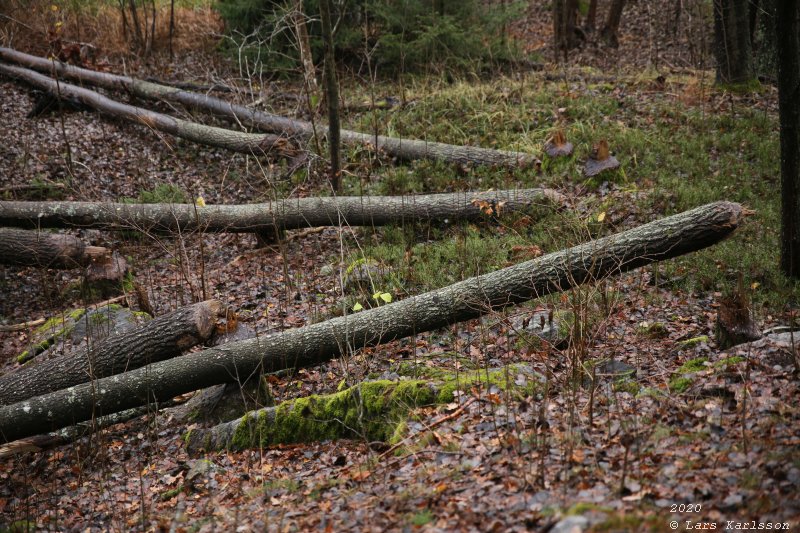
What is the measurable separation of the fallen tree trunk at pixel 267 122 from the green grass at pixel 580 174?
11.0 inches

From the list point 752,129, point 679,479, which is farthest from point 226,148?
point 679,479

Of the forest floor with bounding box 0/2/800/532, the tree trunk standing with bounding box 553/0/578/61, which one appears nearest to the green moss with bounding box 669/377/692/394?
the forest floor with bounding box 0/2/800/532

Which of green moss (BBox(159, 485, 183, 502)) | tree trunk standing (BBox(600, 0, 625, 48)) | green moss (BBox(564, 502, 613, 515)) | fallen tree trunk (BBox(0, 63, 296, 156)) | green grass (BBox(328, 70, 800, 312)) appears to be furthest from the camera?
tree trunk standing (BBox(600, 0, 625, 48))

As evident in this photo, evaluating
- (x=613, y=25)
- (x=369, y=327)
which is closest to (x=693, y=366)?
(x=369, y=327)

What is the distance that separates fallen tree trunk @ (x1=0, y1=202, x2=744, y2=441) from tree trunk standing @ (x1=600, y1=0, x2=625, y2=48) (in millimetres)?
14381

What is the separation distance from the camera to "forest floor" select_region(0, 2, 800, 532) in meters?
4.05

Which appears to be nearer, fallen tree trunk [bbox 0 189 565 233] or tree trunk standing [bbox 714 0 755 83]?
fallen tree trunk [bbox 0 189 565 233]

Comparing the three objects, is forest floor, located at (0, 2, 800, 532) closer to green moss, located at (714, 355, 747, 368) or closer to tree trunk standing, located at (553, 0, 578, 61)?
green moss, located at (714, 355, 747, 368)

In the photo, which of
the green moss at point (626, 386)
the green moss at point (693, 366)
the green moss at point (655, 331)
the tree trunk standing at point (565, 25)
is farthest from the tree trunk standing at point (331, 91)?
the tree trunk standing at point (565, 25)

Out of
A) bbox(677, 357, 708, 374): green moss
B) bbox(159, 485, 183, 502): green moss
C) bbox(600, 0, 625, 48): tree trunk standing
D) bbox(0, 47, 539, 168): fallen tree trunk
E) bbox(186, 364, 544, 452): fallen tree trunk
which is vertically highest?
bbox(600, 0, 625, 48): tree trunk standing

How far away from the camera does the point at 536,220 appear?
33.1ft

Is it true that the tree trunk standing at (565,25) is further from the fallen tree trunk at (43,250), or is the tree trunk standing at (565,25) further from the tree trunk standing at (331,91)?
the fallen tree trunk at (43,250)

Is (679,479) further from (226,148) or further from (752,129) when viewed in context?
(226,148)

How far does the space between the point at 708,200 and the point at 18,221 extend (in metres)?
11.1
